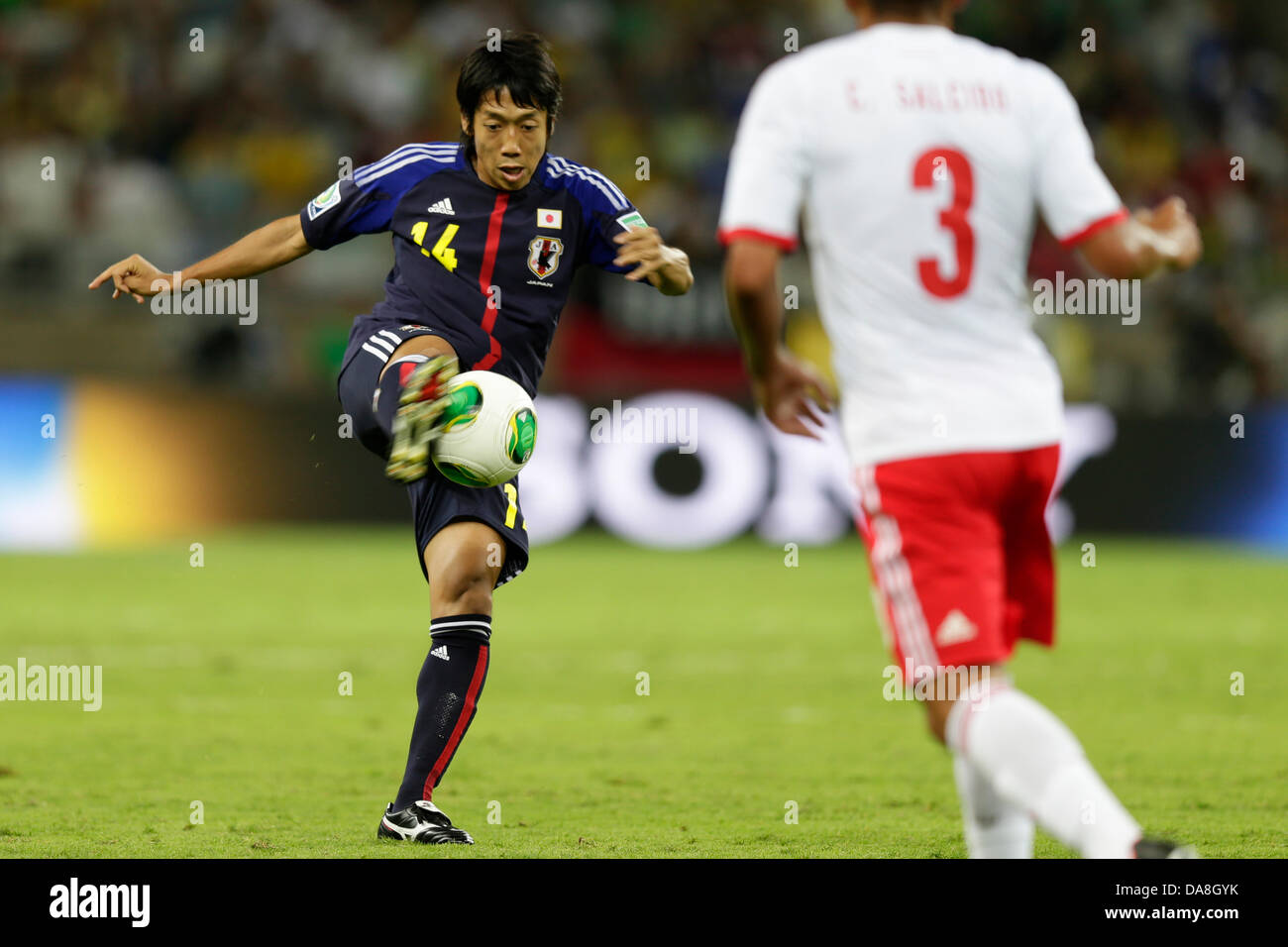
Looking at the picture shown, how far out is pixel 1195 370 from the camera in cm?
1667

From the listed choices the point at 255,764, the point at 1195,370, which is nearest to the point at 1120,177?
the point at 1195,370

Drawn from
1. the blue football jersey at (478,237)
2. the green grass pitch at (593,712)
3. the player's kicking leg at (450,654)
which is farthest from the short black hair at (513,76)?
the green grass pitch at (593,712)

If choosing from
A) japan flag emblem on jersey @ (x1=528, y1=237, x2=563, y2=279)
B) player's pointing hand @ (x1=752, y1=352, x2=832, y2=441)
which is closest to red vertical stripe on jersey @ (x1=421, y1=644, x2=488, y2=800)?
japan flag emblem on jersey @ (x1=528, y1=237, x2=563, y2=279)

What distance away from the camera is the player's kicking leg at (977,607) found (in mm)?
3396

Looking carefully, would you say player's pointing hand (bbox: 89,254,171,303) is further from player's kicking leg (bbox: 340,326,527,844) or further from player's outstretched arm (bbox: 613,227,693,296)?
player's outstretched arm (bbox: 613,227,693,296)

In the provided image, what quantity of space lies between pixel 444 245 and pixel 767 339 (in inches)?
73.3

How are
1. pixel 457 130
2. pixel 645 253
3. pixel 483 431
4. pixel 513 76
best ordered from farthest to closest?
pixel 457 130 → pixel 513 76 → pixel 483 431 → pixel 645 253

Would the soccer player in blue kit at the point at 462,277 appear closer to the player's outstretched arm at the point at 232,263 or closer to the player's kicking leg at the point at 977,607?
the player's outstretched arm at the point at 232,263

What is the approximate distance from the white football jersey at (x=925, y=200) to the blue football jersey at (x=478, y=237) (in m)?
1.65

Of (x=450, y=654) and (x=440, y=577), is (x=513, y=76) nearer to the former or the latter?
(x=440, y=577)

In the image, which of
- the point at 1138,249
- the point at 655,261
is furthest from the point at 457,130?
the point at 1138,249

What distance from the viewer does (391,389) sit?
4.87m

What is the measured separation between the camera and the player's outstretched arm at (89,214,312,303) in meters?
5.33
